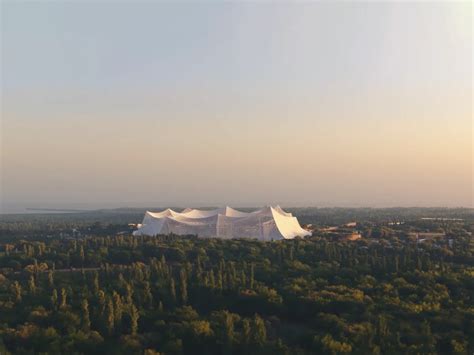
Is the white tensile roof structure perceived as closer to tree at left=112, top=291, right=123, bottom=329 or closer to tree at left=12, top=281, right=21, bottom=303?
tree at left=12, top=281, right=21, bottom=303

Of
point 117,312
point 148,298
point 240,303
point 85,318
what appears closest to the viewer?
point 85,318

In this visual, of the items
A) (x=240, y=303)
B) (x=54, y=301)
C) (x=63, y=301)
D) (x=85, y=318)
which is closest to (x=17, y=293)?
(x=54, y=301)

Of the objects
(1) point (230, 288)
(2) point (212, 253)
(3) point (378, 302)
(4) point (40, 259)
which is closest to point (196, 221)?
(2) point (212, 253)

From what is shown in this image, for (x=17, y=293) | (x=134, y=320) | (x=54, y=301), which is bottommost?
(x=134, y=320)

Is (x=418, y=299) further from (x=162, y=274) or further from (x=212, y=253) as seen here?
(x=212, y=253)

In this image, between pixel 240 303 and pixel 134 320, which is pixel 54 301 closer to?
pixel 134 320

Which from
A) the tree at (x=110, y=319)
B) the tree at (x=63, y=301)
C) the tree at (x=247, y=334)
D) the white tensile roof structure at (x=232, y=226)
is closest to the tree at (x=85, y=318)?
the tree at (x=110, y=319)

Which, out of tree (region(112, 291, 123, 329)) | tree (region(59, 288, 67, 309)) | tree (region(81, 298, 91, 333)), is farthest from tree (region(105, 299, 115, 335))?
tree (region(59, 288, 67, 309))

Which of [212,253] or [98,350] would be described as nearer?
[98,350]
